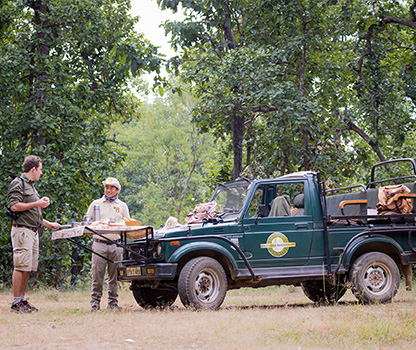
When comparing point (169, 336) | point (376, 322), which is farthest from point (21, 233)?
point (376, 322)

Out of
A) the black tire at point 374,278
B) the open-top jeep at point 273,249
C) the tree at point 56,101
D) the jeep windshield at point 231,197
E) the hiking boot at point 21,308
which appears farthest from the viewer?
the tree at point 56,101

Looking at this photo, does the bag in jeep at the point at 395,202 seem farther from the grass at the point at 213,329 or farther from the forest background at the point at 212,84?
the forest background at the point at 212,84

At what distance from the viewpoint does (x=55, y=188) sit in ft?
51.5

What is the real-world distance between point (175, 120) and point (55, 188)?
26768 mm

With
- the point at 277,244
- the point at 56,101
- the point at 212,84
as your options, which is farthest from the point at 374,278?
the point at 56,101

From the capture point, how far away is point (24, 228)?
8758mm

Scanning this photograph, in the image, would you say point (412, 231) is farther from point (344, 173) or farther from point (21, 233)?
point (344, 173)

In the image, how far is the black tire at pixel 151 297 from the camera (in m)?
10.0

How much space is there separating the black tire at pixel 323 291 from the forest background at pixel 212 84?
580 cm

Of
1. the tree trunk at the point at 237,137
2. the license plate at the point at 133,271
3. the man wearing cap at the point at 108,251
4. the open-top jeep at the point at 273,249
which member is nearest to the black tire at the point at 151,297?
the open-top jeep at the point at 273,249

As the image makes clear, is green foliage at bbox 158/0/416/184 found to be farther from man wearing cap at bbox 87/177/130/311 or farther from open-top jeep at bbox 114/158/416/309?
man wearing cap at bbox 87/177/130/311

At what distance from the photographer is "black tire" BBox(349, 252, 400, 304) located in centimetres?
964

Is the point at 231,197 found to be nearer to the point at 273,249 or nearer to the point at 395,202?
the point at 273,249

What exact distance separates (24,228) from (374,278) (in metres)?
5.37
